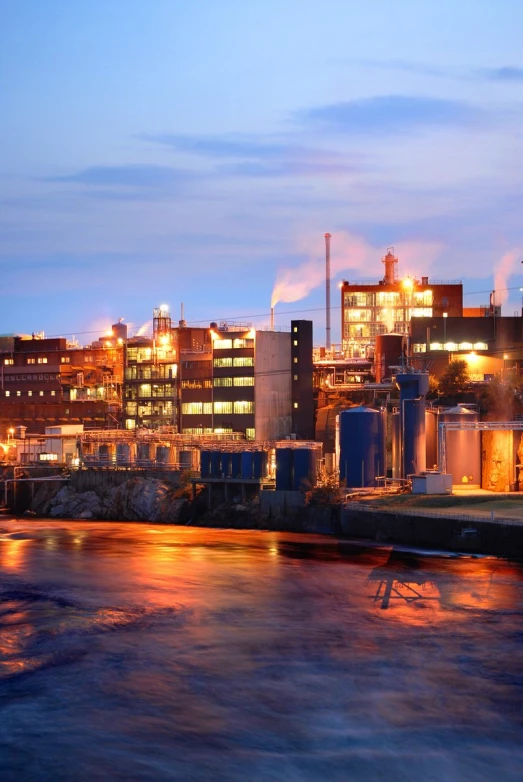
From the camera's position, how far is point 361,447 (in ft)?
195

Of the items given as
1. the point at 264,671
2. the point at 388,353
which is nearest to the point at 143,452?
the point at 388,353

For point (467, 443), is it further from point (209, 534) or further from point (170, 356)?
point (170, 356)

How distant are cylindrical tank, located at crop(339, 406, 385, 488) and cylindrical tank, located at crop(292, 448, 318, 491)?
1810 mm

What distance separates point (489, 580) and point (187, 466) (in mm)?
38324

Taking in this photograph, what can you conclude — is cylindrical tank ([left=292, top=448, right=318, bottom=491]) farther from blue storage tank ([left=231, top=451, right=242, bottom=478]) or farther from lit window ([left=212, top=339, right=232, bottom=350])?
lit window ([left=212, top=339, right=232, bottom=350])

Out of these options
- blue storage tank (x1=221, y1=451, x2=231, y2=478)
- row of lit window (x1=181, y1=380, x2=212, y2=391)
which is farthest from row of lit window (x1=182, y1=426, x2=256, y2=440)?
blue storage tank (x1=221, y1=451, x2=231, y2=478)

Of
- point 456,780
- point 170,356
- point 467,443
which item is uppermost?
point 170,356

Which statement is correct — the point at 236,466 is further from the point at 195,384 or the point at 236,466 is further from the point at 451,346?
the point at 195,384

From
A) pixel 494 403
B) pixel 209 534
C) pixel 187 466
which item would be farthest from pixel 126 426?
pixel 209 534

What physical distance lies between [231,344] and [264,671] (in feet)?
278

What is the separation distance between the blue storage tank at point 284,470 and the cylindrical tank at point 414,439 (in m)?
7.13

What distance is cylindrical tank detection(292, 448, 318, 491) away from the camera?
59.3m

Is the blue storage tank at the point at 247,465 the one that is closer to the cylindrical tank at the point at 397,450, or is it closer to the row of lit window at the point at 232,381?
the cylindrical tank at the point at 397,450

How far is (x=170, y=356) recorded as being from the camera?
11906 centimetres
